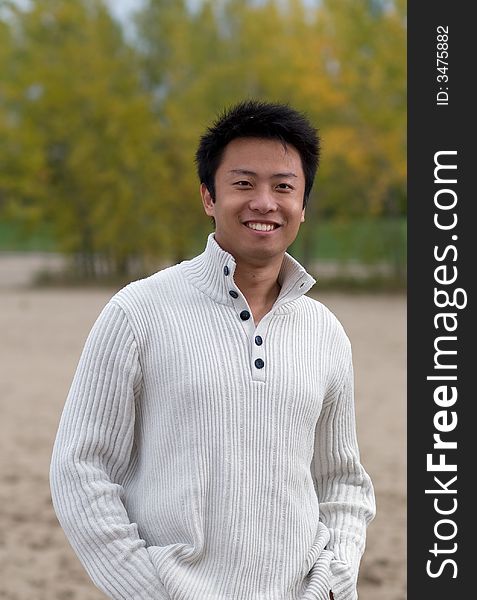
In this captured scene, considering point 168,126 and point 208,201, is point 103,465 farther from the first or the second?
point 168,126

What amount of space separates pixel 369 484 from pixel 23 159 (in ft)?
63.3

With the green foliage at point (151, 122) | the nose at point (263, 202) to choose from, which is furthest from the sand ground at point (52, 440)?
the green foliage at point (151, 122)

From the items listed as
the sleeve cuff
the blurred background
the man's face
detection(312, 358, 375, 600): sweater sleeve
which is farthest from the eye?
the blurred background

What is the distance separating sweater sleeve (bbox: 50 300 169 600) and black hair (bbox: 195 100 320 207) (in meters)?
0.30

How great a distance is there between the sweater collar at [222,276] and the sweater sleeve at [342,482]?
8.0 inches

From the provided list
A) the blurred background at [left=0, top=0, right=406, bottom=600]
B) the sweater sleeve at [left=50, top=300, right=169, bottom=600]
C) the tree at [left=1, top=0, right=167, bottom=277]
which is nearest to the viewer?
the sweater sleeve at [left=50, top=300, right=169, bottom=600]

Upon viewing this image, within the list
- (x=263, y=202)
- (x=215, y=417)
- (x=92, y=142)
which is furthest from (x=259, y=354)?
(x=92, y=142)

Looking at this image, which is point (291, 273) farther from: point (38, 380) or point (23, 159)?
point (23, 159)

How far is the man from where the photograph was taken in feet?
5.09

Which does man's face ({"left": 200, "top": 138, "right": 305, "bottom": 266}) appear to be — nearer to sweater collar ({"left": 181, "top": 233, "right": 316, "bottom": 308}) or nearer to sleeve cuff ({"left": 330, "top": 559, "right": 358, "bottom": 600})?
sweater collar ({"left": 181, "top": 233, "right": 316, "bottom": 308})

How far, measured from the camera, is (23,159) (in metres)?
20.3

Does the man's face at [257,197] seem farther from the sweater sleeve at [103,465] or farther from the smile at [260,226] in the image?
the sweater sleeve at [103,465]

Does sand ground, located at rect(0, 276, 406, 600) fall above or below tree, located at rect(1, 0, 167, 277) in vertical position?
below

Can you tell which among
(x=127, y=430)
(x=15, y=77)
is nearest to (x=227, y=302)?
(x=127, y=430)
